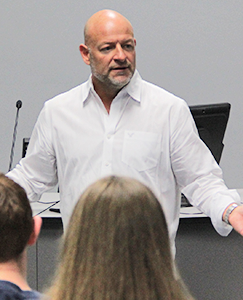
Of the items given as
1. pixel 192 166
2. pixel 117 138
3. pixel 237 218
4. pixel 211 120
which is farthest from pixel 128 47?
pixel 211 120

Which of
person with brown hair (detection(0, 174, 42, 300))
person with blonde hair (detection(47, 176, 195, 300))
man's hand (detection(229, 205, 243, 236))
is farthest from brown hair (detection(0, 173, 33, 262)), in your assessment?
man's hand (detection(229, 205, 243, 236))

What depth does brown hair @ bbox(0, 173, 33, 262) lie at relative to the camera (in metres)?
1.01

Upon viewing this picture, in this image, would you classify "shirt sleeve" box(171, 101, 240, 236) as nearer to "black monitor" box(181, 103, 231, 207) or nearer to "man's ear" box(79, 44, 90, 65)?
"man's ear" box(79, 44, 90, 65)

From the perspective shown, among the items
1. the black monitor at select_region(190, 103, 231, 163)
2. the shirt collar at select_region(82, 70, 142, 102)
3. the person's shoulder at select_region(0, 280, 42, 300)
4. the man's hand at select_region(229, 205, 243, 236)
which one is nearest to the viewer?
the person's shoulder at select_region(0, 280, 42, 300)

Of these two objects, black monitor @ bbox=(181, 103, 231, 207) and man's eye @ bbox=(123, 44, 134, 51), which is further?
black monitor @ bbox=(181, 103, 231, 207)

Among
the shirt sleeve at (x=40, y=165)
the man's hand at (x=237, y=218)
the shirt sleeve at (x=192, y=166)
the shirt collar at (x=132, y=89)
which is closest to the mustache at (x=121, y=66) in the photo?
the shirt collar at (x=132, y=89)

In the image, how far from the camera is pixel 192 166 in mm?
1786

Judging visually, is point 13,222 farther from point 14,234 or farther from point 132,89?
point 132,89

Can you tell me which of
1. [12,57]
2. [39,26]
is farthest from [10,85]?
[39,26]

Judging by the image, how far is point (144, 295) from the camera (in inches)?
31.2

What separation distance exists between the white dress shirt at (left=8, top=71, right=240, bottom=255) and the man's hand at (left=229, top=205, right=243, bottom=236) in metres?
0.20

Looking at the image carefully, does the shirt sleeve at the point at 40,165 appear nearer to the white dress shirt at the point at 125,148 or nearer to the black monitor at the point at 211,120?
the white dress shirt at the point at 125,148

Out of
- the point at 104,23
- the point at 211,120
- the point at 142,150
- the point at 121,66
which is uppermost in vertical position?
the point at 104,23

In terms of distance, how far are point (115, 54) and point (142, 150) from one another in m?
0.38
